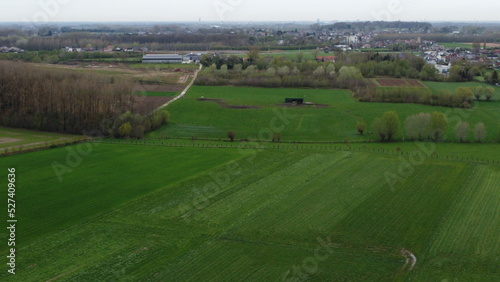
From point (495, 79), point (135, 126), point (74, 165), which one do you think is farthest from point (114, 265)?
point (495, 79)

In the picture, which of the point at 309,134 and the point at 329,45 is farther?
the point at 329,45

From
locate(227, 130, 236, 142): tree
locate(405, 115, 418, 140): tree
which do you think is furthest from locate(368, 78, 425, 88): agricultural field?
locate(227, 130, 236, 142): tree

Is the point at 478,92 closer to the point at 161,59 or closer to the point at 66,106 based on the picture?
the point at 66,106

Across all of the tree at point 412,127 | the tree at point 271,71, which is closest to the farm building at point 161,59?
the tree at point 271,71

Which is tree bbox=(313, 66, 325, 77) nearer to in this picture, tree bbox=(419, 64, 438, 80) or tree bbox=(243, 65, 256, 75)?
tree bbox=(243, 65, 256, 75)

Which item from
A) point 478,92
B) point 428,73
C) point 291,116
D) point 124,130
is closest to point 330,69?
point 428,73

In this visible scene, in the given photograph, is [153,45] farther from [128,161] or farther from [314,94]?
[128,161]
